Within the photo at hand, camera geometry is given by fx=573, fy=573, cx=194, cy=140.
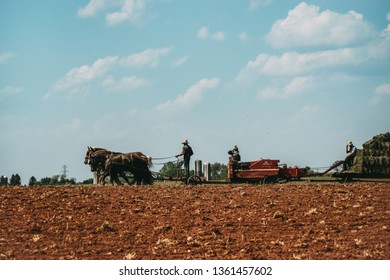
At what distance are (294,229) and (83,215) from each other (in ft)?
18.0

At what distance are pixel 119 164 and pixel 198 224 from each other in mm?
11629

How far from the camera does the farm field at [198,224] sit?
11.2m

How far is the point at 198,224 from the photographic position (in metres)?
13.5

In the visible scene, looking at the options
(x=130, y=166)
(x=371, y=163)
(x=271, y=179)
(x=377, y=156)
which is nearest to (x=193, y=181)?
(x=130, y=166)

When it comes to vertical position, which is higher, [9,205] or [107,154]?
[107,154]

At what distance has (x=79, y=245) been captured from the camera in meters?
12.0

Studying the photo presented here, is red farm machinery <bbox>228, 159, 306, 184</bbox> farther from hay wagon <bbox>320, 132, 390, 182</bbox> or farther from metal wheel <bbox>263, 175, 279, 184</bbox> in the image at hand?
hay wagon <bbox>320, 132, 390, 182</bbox>

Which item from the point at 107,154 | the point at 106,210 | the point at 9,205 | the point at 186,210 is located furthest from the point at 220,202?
the point at 107,154

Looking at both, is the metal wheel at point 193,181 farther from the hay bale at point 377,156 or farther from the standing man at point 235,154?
the hay bale at point 377,156

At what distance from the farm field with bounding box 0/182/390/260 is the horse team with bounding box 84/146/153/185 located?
5981 millimetres

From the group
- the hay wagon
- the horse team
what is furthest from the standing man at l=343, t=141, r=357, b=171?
the horse team

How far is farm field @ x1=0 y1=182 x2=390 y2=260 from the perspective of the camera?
36.7 feet
